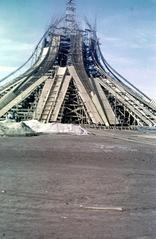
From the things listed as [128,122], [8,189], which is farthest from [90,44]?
[8,189]

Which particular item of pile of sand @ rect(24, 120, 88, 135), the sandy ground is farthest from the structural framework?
the sandy ground

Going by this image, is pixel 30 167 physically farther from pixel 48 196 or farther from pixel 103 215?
pixel 103 215

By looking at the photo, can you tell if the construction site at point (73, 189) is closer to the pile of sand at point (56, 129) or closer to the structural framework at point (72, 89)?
the pile of sand at point (56, 129)

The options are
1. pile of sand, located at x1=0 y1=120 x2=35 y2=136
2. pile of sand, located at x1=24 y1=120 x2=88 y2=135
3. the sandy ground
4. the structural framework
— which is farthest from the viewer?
the structural framework

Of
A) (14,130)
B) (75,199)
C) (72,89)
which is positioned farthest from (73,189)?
(72,89)

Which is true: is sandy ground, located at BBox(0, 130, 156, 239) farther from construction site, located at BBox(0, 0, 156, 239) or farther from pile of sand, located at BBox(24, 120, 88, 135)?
pile of sand, located at BBox(24, 120, 88, 135)

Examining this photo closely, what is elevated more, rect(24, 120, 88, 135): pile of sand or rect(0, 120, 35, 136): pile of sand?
rect(0, 120, 35, 136): pile of sand

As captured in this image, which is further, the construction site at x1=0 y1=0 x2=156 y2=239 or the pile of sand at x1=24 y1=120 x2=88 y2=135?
the pile of sand at x1=24 y1=120 x2=88 y2=135

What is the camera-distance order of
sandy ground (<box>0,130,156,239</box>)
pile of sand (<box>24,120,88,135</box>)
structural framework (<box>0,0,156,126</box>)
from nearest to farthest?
sandy ground (<box>0,130,156,239</box>) < pile of sand (<box>24,120,88,135</box>) < structural framework (<box>0,0,156,126</box>)
